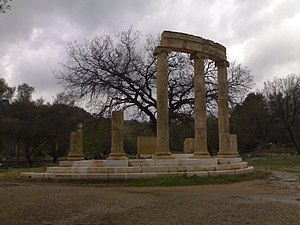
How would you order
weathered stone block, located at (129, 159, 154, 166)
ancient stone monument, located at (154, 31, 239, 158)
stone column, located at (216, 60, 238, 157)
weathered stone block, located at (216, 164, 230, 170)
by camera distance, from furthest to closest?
stone column, located at (216, 60, 238, 157)
ancient stone monument, located at (154, 31, 239, 158)
weathered stone block, located at (216, 164, 230, 170)
weathered stone block, located at (129, 159, 154, 166)

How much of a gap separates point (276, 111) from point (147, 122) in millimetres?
23552

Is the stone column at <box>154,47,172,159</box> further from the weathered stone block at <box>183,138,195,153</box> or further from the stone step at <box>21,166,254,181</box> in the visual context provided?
the weathered stone block at <box>183,138,195,153</box>

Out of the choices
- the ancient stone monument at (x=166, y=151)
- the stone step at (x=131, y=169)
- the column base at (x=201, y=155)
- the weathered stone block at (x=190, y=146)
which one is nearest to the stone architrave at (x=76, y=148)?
the ancient stone monument at (x=166, y=151)

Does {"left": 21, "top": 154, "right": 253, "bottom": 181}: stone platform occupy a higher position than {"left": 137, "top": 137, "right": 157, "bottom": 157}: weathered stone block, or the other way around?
{"left": 137, "top": 137, "right": 157, "bottom": 157}: weathered stone block

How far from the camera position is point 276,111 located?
49.2 m

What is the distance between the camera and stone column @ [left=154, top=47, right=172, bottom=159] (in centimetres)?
2034

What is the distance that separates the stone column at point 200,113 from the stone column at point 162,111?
85.0 inches

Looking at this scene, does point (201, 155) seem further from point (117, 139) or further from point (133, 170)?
point (117, 139)

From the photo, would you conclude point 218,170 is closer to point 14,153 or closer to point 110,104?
point 110,104

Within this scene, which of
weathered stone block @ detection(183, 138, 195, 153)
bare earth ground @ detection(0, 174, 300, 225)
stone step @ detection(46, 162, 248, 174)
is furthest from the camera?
weathered stone block @ detection(183, 138, 195, 153)

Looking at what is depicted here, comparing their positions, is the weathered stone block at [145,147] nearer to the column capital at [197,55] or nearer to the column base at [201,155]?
the column base at [201,155]

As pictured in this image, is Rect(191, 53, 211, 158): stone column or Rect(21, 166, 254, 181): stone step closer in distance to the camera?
Rect(21, 166, 254, 181): stone step

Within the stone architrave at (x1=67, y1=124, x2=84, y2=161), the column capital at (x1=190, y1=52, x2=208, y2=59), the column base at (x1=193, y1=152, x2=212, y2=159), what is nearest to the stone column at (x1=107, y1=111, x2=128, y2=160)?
the column base at (x1=193, y1=152, x2=212, y2=159)

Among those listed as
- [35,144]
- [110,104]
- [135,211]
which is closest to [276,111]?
[110,104]
